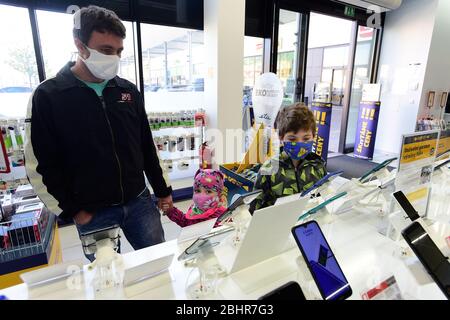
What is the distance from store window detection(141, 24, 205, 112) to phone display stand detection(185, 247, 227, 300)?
273cm

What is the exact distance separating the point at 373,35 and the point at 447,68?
5.04 feet

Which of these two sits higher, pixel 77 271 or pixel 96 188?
pixel 96 188

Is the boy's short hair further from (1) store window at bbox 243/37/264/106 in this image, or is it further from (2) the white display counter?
(1) store window at bbox 243/37/264/106

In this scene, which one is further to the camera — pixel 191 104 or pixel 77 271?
pixel 191 104

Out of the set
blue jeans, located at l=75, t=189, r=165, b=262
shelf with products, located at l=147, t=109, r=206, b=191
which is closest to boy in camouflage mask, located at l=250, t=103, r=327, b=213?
blue jeans, located at l=75, t=189, r=165, b=262

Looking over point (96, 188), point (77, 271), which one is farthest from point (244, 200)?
point (96, 188)

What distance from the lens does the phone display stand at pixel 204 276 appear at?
846 mm

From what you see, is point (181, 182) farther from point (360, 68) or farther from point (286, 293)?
point (360, 68)

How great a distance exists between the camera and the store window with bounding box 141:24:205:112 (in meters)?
3.27

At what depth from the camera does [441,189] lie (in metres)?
1.61

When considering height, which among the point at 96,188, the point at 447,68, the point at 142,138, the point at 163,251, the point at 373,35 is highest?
the point at 373,35

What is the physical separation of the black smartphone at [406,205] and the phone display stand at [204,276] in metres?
0.79

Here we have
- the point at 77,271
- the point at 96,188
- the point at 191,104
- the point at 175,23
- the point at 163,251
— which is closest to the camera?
the point at 77,271
